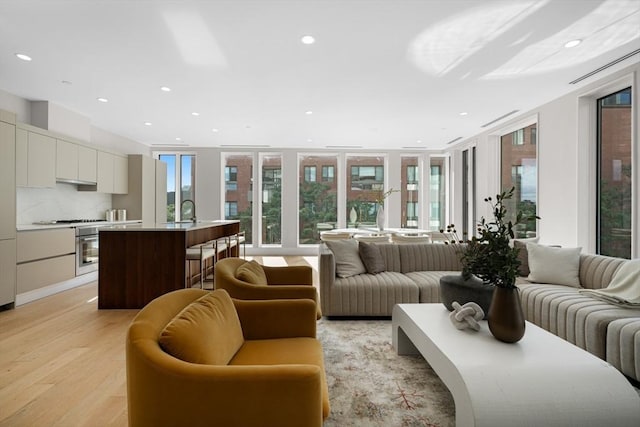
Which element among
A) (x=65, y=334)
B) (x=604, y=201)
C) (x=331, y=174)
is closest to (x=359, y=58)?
(x=604, y=201)

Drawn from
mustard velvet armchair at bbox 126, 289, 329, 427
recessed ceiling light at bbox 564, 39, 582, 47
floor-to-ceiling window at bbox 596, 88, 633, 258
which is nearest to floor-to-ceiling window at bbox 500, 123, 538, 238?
floor-to-ceiling window at bbox 596, 88, 633, 258

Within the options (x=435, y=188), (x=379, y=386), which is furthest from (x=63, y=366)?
Answer: (x=435, y=188)

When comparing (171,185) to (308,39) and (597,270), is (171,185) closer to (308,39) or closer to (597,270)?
(308,39)

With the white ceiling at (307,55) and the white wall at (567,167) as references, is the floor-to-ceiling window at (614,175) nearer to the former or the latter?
the white wall at (567,167)

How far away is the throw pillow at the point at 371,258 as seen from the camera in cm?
404

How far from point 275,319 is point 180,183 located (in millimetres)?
8100

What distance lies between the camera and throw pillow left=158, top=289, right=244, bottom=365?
1305mm

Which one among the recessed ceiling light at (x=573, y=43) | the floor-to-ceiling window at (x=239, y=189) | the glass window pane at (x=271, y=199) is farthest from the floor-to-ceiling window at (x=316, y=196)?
the recessed ceiling light at (x=573, y=43)

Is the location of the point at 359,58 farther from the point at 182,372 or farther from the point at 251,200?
the point at 251,200

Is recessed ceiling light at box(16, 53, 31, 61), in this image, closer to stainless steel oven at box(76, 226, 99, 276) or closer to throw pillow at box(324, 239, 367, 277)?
stainless steel oven at box(76, 226, 99, 276)

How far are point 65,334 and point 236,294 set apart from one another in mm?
2255

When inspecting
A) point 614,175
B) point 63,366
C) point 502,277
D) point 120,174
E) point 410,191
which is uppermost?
point 120,174

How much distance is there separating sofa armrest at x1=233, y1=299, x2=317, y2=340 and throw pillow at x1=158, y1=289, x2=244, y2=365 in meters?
0.15

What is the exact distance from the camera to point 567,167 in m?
4.96
